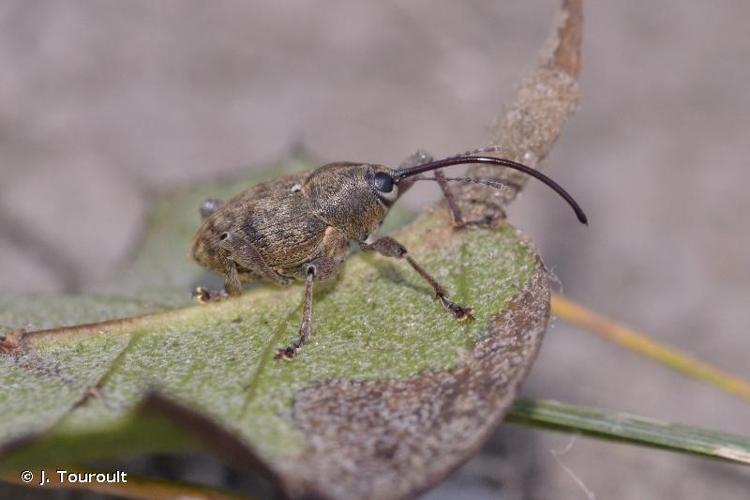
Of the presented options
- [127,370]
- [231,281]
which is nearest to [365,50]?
[231,281]

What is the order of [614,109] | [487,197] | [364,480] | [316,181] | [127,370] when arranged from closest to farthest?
[364,480], [127,370], [487,197], [316,181], [614,109]

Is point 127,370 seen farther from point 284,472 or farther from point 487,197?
point 487,197

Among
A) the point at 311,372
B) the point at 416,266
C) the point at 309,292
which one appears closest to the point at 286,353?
the point at 311,372

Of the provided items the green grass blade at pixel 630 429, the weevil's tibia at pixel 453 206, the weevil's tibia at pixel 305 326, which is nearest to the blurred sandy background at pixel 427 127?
the green grass blade at pixel 630 429

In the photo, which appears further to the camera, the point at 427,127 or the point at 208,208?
the point at 427,127

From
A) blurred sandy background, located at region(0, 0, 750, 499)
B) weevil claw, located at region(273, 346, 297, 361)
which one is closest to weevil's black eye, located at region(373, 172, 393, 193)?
weevil claw, located at region(273, 346, 297, 361)

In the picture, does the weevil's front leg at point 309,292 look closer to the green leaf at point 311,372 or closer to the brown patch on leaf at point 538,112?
the green leaf at point 311,372

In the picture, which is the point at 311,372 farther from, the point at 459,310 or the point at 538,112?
the point at 538,112
